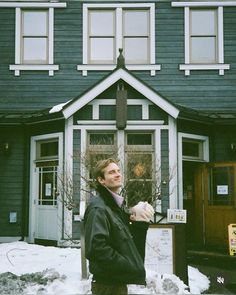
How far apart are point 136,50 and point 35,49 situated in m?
2.81

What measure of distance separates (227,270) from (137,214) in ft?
21.3

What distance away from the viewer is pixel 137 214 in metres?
2.97

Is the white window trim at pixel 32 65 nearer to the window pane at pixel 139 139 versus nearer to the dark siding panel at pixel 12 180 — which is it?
the dark siding panel at pixel 12 180

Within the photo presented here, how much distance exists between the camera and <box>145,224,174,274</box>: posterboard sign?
253 inches

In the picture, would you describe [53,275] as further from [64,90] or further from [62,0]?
[62,0]

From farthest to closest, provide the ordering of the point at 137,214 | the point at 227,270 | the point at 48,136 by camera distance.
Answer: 1. the point at 48,136
2. the point at 227,270
3. the point at 137,214

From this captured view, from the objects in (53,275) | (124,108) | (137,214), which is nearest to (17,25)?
(124,108)

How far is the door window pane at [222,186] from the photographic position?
35.9 ft

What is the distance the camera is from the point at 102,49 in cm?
1266

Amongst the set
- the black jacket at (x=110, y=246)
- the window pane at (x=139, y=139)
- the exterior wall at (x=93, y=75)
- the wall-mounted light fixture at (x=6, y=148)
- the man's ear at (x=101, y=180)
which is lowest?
the black jacket at (x=110, y=246)

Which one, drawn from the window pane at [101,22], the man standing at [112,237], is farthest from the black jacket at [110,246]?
the window pane at [101,22]

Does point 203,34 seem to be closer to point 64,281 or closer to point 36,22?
point 36,22

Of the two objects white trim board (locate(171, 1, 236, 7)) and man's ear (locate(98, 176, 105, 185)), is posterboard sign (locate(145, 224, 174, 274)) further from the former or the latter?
white trim board (locate(171, 1, 236, 7))

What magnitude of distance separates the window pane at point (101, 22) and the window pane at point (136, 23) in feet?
1.31
